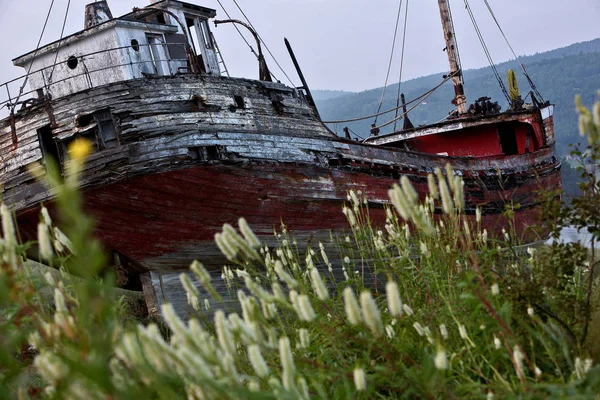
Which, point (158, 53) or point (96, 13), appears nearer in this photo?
point (158, 53)

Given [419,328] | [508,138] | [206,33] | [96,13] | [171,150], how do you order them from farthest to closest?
[508,138], [206,33], [96,13], [171,150], [419,328]

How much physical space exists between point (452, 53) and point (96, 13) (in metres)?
11.0

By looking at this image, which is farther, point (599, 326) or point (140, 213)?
point (140, 213)

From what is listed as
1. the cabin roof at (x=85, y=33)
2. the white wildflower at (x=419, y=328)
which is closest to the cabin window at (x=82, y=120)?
the cabin roof at (x=85, y=33)

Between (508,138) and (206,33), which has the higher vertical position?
(206,33)

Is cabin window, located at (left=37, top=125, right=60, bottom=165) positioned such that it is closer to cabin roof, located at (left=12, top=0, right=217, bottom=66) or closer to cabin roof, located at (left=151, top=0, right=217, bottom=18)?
cabin roof, located at (left=12, top=0, right=217, bottom=66)

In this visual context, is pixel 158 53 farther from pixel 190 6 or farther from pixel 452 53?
pixel 452 53

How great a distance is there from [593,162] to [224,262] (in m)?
8.15

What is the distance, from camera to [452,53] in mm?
19109

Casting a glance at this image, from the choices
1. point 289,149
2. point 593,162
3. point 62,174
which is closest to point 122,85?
point 62,174

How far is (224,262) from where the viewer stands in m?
10.9

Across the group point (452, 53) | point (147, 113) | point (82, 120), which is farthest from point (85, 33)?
point (452, 53)

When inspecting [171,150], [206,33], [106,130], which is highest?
[206,33]

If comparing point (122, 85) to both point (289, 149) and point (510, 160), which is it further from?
point (510, 160)
